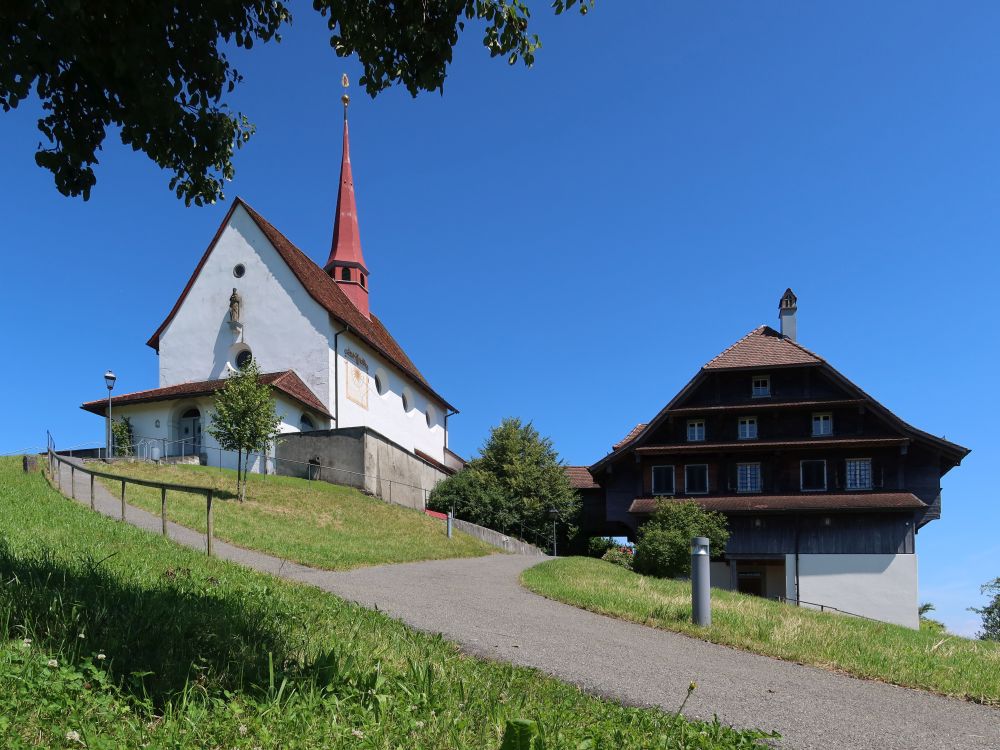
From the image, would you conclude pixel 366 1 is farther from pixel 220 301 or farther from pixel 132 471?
pixel 220 301

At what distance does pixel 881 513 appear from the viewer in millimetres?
31641

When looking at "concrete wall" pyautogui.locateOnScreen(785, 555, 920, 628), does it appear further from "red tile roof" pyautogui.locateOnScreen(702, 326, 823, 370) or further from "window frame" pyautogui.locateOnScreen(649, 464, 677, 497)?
"red tile roof" pyautogui.locateOnScreen(702, 326, 823, 370)

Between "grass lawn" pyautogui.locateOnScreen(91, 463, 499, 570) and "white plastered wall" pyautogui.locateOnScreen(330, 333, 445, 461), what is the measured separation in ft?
26.2

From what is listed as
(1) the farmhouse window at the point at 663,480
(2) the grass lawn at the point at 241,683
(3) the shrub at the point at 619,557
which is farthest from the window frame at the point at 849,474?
(2) the grass lawn at the point at 241,683

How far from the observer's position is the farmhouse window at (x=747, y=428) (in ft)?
112

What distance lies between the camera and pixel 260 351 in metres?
42.2

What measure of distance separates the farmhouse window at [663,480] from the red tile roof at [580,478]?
24.7 feet

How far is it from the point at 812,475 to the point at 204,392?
26847mm

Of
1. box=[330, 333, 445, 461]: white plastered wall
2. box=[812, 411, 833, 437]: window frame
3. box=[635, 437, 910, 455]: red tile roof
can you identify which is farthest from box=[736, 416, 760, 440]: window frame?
box=[330, 333, 445, 461]: white plastered wall

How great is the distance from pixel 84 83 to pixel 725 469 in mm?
31375

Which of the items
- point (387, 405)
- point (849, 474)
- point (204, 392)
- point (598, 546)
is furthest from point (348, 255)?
point (849, 474)

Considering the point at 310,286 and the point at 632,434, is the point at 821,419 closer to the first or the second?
the point at 632,434

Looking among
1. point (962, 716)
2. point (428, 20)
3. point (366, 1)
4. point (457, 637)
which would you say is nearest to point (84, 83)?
point (366, 1)

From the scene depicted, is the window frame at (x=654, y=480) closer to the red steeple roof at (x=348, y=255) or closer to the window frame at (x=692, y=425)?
the window frame at (x=692, y=425)
